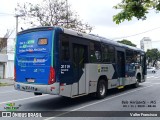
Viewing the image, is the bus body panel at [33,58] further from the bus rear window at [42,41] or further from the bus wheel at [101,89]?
the bus wheel at [101,89]

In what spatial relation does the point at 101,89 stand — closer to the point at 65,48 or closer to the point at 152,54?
the point at 65,48

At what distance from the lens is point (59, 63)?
32.6 ft

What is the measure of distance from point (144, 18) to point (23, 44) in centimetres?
518

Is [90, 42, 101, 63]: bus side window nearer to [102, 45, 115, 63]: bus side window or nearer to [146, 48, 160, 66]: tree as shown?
[102, 45, 115, 63]: bus side window

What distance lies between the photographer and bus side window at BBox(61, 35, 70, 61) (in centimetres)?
1021

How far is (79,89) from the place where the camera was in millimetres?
11102

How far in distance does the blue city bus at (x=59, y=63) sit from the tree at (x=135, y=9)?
2.65 meters

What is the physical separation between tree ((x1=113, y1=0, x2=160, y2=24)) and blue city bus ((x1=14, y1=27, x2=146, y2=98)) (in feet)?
8.71

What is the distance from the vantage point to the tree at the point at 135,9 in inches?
333

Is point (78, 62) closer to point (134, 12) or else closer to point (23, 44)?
point (23, 44)

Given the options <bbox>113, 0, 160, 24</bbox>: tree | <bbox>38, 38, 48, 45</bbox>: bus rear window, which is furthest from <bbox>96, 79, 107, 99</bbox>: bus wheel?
<bbox>113, 0, 160, 24</bbox>: tree

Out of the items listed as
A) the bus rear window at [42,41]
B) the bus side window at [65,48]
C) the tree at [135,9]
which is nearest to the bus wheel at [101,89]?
the bus side window at [65,48]

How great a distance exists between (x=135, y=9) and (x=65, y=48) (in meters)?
A: 3.32

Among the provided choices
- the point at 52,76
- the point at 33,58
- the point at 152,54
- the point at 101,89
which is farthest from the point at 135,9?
the point at 152,54
